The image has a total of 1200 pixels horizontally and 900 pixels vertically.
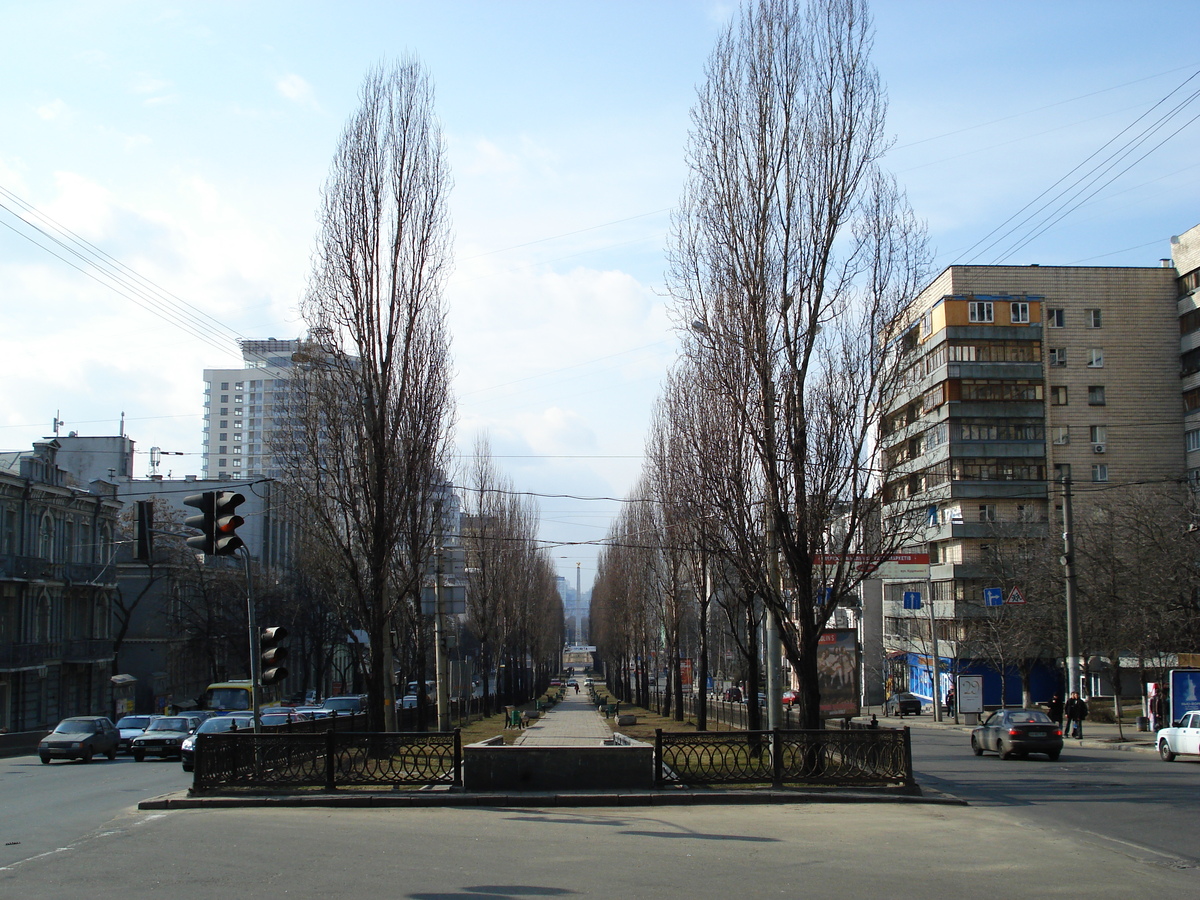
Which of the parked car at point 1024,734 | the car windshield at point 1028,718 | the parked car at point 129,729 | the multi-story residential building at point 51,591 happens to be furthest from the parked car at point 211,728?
the multi-story residential building at point 51,591

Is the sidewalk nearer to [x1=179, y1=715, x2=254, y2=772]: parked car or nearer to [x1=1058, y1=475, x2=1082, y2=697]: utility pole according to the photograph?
[x1=1058, y1=475, x2=1082, y2=697]: utility pole

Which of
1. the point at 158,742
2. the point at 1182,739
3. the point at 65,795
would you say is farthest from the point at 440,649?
the point at 1182,739

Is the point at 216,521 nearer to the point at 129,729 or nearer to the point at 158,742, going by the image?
the point at 158,742

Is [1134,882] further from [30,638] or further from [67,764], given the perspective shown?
[30,638]

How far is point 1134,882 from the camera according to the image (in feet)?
32.8

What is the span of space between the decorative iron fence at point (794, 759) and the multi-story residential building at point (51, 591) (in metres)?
36.5

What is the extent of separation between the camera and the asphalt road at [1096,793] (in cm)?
1294

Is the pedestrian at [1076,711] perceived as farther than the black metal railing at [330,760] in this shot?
Yes

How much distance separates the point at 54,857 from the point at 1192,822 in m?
14.0

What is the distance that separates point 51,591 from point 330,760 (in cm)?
3914

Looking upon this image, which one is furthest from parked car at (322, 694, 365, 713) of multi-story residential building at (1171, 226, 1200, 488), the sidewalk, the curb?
multi-story residential building at (1171, 226, 1200, 488)

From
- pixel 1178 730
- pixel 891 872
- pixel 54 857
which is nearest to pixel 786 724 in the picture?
pixel 1178 730

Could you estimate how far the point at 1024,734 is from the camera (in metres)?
26.0

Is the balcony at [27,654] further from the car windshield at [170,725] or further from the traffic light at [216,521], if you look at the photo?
the traffic light at [216,521]
